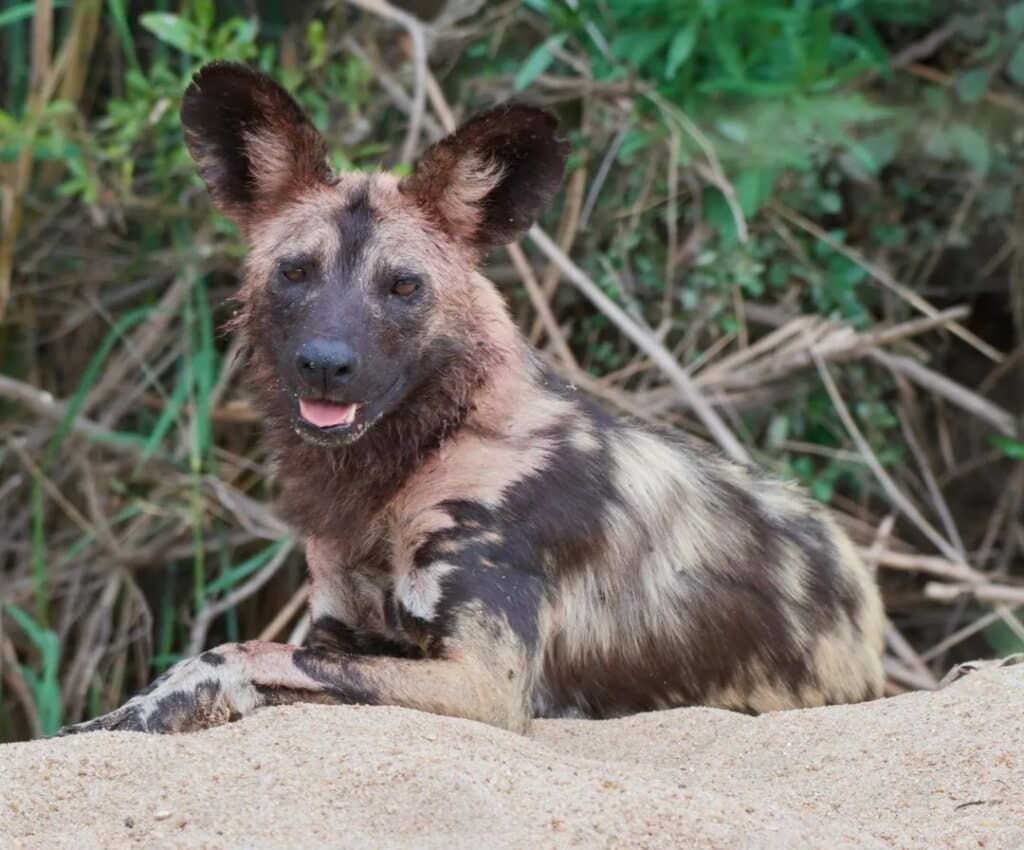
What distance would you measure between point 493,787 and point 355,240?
1634 millimetres

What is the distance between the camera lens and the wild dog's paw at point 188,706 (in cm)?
338

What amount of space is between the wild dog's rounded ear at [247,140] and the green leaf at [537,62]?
2.52 metres

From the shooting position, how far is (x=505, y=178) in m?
4.16

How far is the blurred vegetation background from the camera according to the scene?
6.48 m

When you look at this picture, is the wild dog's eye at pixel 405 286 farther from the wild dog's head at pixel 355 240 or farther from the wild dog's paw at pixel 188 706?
the wild dog's paw at pixel 188 706

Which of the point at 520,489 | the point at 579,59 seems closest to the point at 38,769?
the point at 520,489

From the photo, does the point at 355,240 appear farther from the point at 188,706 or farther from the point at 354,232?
the point at 188,706

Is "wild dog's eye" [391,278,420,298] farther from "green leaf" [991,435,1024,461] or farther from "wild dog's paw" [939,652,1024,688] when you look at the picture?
"green leaf" [991,435,1024,461]

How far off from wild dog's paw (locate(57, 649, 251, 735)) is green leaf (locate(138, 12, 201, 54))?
11.4 ft

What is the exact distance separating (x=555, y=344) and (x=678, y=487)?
101 inches

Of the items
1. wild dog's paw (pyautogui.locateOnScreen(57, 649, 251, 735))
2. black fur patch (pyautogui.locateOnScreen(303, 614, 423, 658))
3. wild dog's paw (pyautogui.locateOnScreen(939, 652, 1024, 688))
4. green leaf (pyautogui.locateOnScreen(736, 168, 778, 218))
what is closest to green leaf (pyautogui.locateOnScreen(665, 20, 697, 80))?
green leaf (pyautogui.locateOnScreen(736, 168, 778, 218))

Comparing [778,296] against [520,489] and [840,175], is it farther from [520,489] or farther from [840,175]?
[520,489]

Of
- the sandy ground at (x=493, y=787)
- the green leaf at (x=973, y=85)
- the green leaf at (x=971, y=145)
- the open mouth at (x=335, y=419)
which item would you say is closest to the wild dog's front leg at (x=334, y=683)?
the sandy ground at (x=493, y=787)

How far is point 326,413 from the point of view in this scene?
3.82 meters
